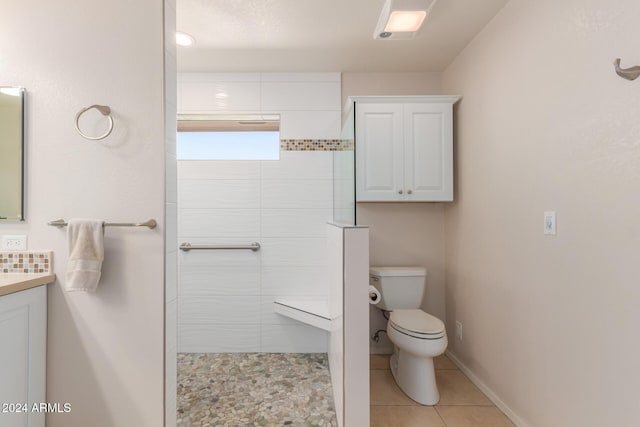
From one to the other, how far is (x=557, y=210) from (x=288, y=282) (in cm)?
197

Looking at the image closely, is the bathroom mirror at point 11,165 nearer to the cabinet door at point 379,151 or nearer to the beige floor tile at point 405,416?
the cabinet door at point 379,151

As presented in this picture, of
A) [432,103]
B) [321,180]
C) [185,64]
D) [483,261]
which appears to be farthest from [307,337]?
[185,64]

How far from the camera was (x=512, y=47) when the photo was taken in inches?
72.5

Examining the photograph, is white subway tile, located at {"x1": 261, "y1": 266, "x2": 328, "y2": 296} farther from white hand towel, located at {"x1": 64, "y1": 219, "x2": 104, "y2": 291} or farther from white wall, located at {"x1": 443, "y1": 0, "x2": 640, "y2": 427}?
white hand towel, located at {"x1": 64, "y1": 219, "x2": 104, "y2": 291}

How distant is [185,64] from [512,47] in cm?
238

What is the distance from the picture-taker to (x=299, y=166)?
277cm

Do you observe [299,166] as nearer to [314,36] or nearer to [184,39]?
[314,36]

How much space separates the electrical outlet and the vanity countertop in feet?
0.38

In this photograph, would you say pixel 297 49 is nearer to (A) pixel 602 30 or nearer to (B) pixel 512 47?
(B) pixel 512 47

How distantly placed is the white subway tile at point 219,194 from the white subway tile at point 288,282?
60 cm

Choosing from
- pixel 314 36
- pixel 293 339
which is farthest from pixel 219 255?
pixel 314 36

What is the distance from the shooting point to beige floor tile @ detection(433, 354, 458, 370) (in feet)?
8.10

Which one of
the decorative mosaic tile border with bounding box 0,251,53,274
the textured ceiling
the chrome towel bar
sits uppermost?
the textured ceiling

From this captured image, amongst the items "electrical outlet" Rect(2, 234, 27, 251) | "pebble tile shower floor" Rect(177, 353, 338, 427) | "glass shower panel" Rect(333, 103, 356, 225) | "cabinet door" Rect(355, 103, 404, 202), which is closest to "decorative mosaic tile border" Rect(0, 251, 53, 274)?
"electrical outlet" Rect(2, 234, 27, 251)
